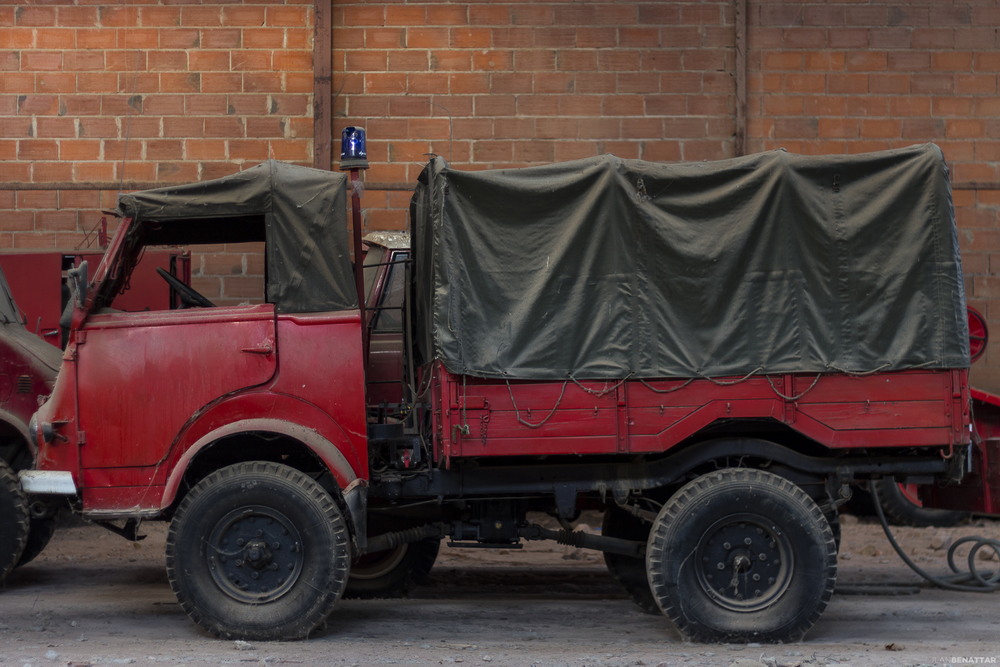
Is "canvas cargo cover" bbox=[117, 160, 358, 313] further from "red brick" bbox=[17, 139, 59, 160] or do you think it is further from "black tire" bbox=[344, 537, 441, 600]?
"red brick" bbox=[17, 139, 59, 160]

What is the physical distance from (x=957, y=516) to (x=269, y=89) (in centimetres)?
812

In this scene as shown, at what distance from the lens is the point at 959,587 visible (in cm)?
811

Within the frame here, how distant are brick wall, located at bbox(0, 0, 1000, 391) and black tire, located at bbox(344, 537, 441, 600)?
434 centimetres

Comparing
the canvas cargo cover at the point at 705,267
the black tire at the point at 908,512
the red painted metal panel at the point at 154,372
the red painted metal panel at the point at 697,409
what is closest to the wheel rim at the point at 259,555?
the red painted metal panel at the point at 154,372

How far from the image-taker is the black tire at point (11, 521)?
7.32m

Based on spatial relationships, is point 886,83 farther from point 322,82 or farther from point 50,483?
point 50,483

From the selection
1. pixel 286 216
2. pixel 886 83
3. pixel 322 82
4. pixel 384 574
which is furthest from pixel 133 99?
pixel 886 83

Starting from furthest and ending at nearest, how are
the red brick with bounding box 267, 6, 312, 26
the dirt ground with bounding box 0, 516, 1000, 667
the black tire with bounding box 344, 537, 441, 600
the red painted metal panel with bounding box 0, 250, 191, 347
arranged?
the red brick with bounding box 267, 6, 312, 26
the red painted metal panel with bounding box 0, 250, 191, 347
the black tire with bounding box 344, 537, 441, 600
the dirt ground with bounding box 0, 516, 1000, 667

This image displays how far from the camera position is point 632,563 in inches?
294

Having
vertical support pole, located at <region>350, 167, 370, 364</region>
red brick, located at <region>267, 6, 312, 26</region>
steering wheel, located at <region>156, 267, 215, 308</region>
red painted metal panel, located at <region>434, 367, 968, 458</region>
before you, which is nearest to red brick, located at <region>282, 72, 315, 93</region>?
red brick, located at <region>267, 6, 312, 26</region>

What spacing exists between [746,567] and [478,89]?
6.88 m

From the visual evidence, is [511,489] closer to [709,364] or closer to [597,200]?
[709,364]

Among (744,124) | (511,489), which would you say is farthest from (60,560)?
(744,124)

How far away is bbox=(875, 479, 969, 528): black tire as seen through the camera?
1080 centimetres
